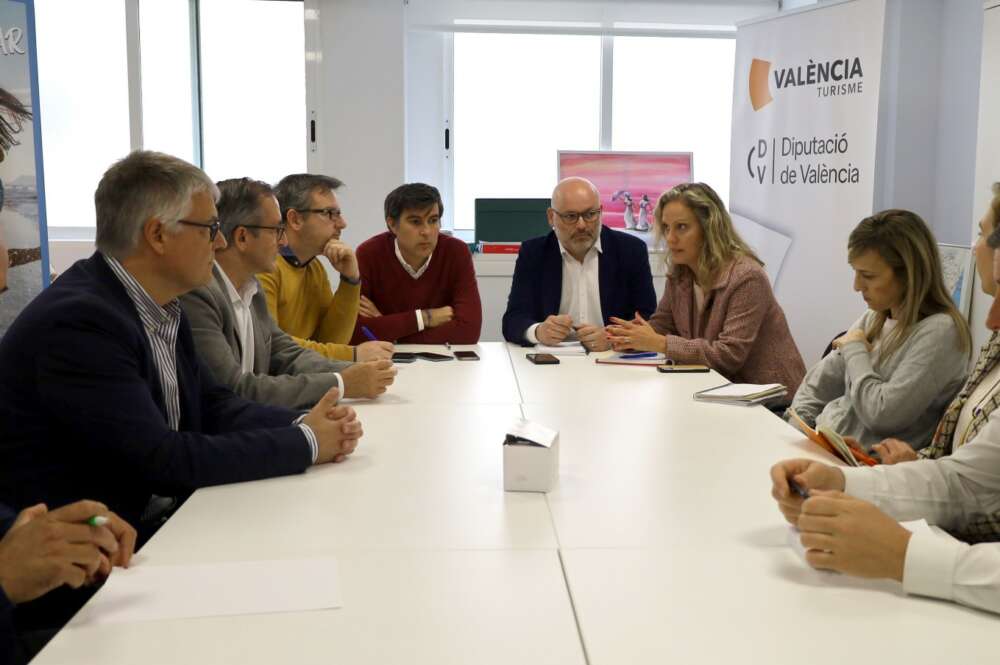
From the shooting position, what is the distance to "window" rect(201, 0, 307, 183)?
6664 mm

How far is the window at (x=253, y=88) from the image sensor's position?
6.66 metres

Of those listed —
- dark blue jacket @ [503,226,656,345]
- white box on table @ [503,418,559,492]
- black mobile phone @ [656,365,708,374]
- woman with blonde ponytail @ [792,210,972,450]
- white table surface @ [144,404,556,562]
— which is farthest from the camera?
dark blue jacket @ [503,226,656,345]

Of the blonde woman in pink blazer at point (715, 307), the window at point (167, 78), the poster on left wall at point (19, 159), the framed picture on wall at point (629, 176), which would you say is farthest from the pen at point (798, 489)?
the window at point (167, 78)

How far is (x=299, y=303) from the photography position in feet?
12.6

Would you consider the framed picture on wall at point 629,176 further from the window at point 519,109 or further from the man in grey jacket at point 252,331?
the man in grey jacket at point 252,331

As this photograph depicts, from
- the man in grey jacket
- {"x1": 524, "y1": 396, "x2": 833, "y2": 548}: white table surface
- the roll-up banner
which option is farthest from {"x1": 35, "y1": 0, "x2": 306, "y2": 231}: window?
{"x1": 524, "y1": 396, "x2": 833, "y2": 548}: white table surface

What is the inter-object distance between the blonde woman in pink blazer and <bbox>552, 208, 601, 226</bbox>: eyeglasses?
319 millimetres

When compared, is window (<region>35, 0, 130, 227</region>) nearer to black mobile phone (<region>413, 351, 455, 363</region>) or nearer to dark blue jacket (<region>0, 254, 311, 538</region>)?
black mobile phone (<region>413, 351, 455, 363</region>)

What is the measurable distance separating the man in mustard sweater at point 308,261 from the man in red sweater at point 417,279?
1.02 feet

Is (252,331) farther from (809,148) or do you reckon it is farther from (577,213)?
(809,148)

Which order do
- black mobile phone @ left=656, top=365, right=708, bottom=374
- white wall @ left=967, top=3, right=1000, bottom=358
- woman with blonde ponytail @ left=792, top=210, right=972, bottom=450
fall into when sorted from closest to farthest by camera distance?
woman with blonde ponytail @ left=792, top=210, right=972, bottom=450 < black mobile phone @ left=656, top=365, right=708, bottom=374 < white wall @ left=967, top=3, right=1000, bottom=358

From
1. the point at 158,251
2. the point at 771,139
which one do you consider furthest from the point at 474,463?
the point at 771,139

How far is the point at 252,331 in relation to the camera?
2979 millimetres

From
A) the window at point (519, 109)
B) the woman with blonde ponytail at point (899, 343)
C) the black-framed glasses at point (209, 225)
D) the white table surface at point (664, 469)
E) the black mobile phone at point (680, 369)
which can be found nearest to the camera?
the white table surface at point (664, 469)
